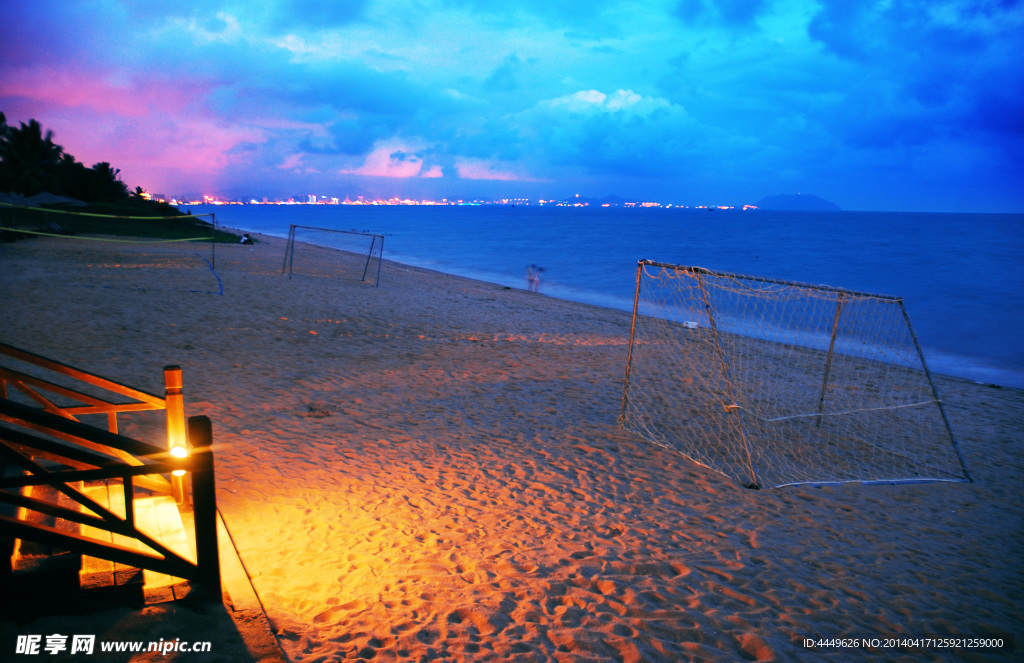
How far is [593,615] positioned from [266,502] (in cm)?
281

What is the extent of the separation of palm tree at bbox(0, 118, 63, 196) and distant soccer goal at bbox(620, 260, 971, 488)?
48.2m

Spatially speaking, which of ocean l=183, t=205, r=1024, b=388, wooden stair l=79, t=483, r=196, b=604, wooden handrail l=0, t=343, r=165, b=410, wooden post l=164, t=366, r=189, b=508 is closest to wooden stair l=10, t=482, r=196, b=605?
wooden stair l=79, t=483, r=196, b=604

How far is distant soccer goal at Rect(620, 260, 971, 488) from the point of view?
655 centimetres

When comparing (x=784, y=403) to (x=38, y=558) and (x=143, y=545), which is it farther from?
(x=38, y=558)

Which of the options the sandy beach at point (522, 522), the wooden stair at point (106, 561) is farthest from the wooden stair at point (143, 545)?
the sandy beach at point (522, 522)

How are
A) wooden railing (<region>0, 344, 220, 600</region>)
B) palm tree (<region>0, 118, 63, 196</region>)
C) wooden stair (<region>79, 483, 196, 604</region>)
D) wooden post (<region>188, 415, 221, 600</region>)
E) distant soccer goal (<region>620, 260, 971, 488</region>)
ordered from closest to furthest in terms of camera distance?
wooden railing (<region>0, 344, 220, 600</region>), wooden post (<region>188, 415, 221, 600</region>), wooden stair (<region>79, 483, 196, 604</region>), distant soccer goal (<region>620, 260, 971, 488</region>), palm tree (<region>0, 118, 63, 196</region>)

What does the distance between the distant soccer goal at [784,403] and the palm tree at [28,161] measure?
4819 centimetres

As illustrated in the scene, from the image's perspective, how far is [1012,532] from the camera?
17.3ft

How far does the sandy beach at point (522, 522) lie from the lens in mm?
3330

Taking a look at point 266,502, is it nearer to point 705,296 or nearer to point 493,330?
point 705,296

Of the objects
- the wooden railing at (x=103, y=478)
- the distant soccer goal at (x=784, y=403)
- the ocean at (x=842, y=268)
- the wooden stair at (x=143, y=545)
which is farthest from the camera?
the ocean at (x=842, y=268)

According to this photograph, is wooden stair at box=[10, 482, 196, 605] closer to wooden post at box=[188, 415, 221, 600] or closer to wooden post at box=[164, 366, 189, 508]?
wooden post at box=[188, 415, 221, 600]

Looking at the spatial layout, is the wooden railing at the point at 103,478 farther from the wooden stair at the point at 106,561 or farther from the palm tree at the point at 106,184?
the palm tree at the point at 106,184

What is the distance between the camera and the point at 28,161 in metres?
42.5
